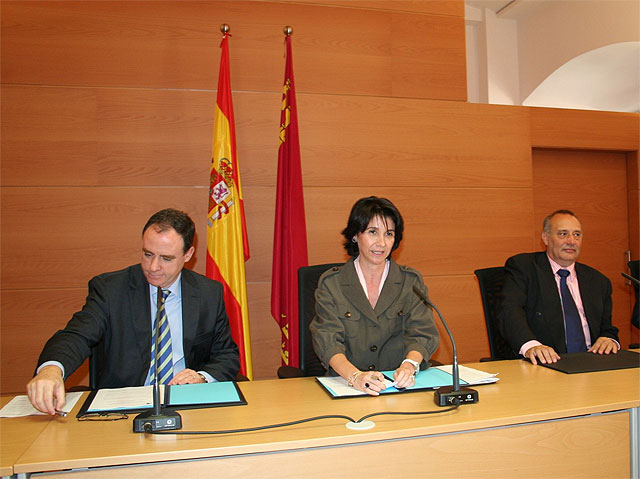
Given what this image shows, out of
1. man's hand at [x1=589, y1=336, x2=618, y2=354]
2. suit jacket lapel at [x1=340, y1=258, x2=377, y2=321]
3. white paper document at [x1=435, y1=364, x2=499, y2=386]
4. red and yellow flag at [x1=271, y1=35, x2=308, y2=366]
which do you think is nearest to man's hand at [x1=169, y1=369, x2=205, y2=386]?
suit jacket lapel at [x1=340, y1=258, x2=377, y2=321]

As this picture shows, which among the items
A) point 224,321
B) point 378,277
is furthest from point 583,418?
point 224,321

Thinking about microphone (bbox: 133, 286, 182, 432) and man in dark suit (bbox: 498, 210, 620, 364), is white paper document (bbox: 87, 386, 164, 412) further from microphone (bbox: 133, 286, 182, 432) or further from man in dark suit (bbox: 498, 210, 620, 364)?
man in dark suit (bbox: 498, 210, 620, 364)

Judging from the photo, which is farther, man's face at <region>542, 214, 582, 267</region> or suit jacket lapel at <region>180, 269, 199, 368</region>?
man's face at <region>542, 214, 582, 267</region>

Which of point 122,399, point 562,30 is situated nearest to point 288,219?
point 122,399

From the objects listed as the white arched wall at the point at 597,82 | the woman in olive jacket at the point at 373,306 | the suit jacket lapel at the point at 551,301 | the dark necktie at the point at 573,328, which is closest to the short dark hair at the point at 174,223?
the woman in olive jacket at the point at 373,306

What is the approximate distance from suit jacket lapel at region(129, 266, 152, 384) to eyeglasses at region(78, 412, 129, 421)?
1.69ft

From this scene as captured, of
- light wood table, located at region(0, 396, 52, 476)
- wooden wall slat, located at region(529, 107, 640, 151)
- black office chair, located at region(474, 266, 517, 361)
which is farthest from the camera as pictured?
wooden wall slat, located at region(529, 107, 640, 151)

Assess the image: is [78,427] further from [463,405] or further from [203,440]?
[463,405]

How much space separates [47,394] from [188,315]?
713 millimetres

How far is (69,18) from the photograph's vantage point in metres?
3.42

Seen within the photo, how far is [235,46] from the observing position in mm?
3617

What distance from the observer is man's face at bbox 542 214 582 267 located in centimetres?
273

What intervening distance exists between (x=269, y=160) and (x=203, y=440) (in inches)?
99.0

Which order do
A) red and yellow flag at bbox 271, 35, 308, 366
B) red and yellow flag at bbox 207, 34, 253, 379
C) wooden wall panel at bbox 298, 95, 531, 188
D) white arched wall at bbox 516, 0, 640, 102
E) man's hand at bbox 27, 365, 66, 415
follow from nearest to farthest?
man's hand at bbox 27, 365, 66, 415 → red and yellow flag at bbox 207, 34, 253, 379 → red and yellow flag at bbox 271, 35, 308, 366 → wooden wall panel at bbox 298, 95, 531, 188 → white arched wall at bbox 516, 0, 640, 102
